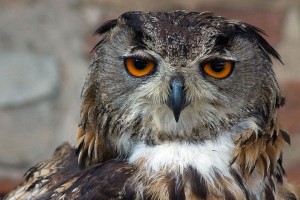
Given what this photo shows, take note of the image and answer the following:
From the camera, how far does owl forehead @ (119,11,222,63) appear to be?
2.21 m

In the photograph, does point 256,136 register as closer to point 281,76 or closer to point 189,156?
point 189,156

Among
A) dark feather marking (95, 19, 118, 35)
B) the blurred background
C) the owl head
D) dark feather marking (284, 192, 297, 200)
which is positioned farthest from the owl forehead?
the blurred background

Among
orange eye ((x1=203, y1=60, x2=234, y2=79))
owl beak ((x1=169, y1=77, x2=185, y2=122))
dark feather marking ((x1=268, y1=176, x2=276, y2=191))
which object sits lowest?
dark feather marking ((x1=268, y1=176, x2=276, y2=191))

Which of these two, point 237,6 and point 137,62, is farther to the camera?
point 237,6

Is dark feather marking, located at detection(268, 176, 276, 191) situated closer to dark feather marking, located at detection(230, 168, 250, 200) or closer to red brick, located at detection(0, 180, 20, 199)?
dark feather marking, located at detection(230, 168, 250, 200)

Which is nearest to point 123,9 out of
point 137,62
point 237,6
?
point 237,6

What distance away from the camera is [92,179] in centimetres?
217

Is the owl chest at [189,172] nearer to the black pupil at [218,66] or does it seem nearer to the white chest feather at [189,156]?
the white chest feather at [189,156]

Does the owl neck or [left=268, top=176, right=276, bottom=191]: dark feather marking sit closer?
the owl neck

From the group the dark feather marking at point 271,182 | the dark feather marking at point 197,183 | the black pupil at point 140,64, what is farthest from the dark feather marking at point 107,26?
the dark feather marking at point 271,182

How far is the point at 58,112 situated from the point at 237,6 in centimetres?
61

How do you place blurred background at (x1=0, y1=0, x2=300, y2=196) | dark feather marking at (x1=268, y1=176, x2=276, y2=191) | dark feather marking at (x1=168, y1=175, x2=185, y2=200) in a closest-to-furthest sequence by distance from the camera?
dark feather marking at (x1=168, y1=175, x2=185, y2=200) → dark feather marking at (x1=268, y1=176, x2=276, y2=191) → blurred background at (x1=0, y1=0, x2=300, y2=196)

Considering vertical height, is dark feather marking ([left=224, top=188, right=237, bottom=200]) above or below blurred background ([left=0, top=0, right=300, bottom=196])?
below

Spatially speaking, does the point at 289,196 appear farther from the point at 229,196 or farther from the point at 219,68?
the point at 219,68
